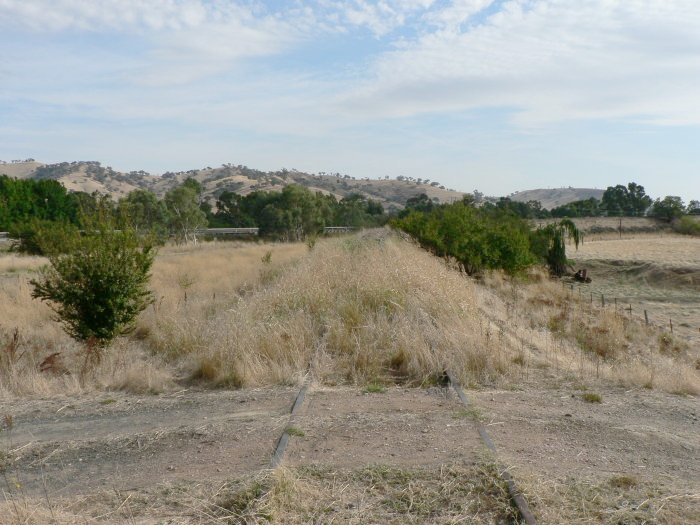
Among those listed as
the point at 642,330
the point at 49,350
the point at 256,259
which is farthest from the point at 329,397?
the point at 256,259

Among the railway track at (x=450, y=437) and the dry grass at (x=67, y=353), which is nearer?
the railway track at (x=450, y=437)

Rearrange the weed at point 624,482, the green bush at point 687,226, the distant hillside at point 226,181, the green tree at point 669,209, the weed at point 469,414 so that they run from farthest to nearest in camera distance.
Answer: the distant hillside at point 226,181 < the green tree at point 669,209 < the green bush at point 687,226 < the weed at point 469,414 < the weed at point 624,482

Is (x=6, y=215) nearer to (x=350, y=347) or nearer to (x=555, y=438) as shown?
(x=350, y=347)

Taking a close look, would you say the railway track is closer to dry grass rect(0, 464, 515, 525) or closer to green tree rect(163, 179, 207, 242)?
dry grass rect(0, 464, 515, 525)

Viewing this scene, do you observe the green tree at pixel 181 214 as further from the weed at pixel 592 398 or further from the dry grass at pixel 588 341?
the weed at pixel 592 398

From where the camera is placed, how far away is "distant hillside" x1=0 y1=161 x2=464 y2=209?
146125 mm

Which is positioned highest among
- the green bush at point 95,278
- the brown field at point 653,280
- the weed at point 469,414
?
the green bush at point 95,278

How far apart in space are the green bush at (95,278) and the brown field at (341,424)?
0.54 meters

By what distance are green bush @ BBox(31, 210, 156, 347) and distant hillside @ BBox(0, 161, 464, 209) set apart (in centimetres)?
12534

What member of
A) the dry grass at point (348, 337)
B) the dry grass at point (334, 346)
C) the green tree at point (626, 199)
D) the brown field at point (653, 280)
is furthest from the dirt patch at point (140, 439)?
the green tree at point (626, 199)

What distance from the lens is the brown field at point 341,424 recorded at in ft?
17.1

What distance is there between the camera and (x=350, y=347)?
10336 mm

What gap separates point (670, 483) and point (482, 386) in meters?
3.33

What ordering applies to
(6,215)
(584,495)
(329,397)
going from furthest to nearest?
(6,215) → (329,397) → (584,495)
